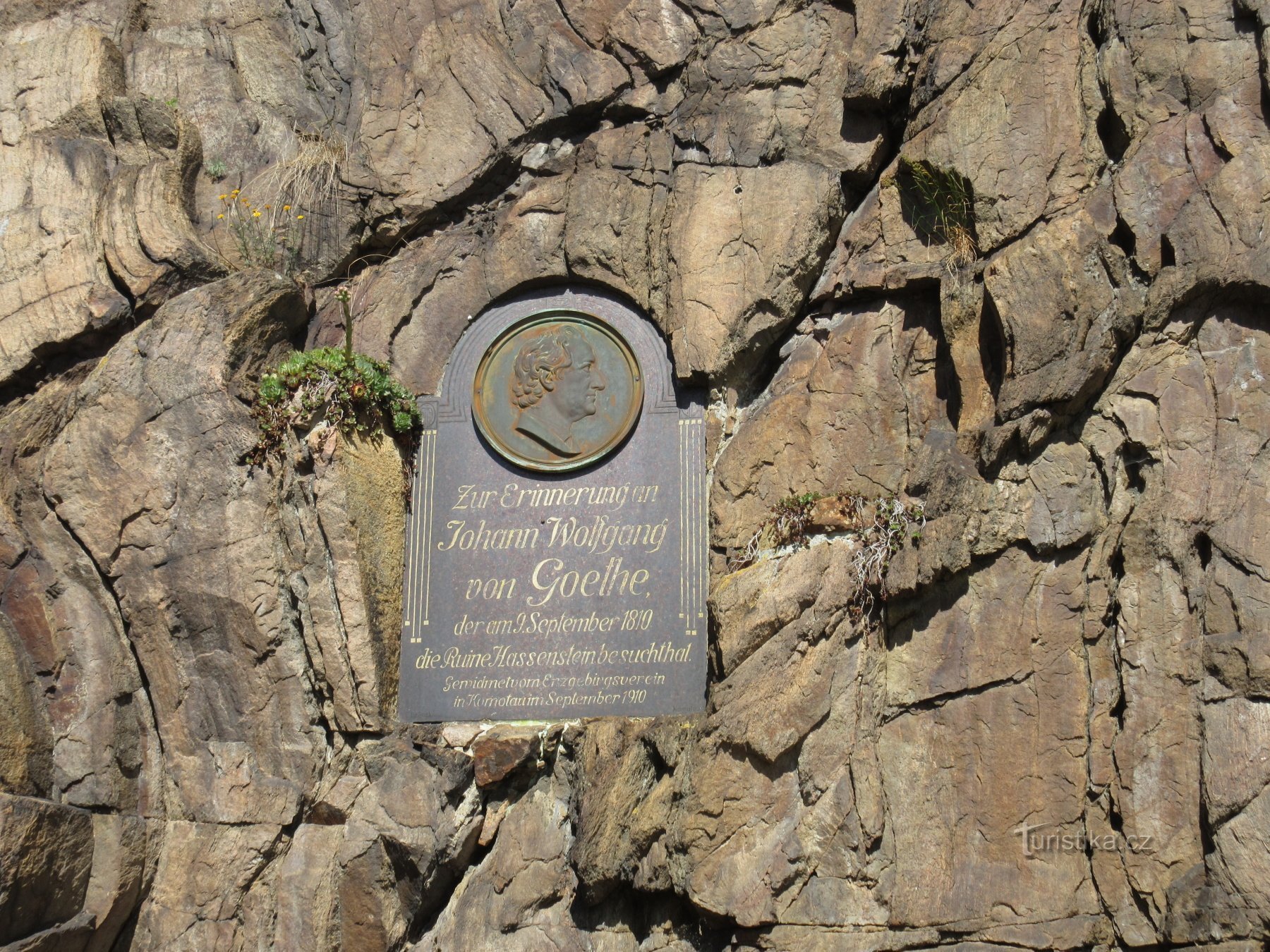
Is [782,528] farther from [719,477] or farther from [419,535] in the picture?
[419,535]

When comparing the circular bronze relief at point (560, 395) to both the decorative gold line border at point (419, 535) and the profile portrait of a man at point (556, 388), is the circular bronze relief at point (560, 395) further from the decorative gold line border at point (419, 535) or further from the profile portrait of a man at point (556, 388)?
the decorative gold line border at point (419, 535)

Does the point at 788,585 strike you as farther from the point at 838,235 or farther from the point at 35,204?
the point at 35,204

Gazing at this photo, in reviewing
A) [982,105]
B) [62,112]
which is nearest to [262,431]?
[62,112]

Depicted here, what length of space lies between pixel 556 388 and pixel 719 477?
1.19 metres

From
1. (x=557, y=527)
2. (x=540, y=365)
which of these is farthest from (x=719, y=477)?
(x=540, y=365)

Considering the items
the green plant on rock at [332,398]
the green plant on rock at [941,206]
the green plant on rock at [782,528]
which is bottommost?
the green plant on rock at [782,528]

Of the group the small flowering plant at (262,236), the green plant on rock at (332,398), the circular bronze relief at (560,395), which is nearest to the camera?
the green plant on rock at (332,398)

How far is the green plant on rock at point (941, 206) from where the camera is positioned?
6.96 meters

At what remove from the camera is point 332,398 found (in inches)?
297

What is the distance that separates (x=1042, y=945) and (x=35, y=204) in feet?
24.1

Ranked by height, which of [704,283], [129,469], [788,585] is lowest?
[788,585]

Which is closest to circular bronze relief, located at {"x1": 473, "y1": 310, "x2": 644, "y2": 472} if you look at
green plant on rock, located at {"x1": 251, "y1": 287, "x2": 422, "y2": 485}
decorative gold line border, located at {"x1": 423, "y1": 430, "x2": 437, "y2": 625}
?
decorative gold line border, located at {"x1": 423, "y1": 430, "x2": 437, "y2": 625}

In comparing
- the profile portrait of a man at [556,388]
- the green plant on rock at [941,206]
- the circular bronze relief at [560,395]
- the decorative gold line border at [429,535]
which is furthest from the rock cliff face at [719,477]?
the profile portrait of a man at [556,388]

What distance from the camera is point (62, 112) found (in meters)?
8.46
